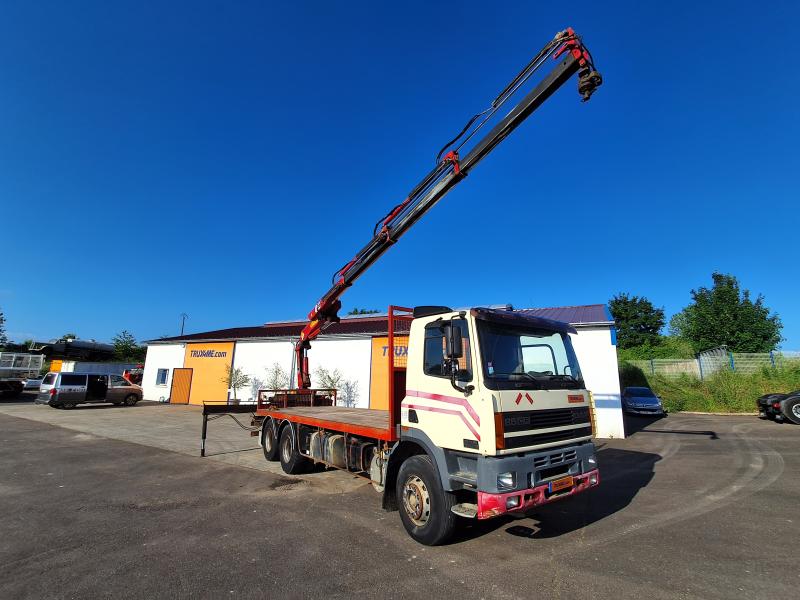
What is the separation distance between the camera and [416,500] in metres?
5.03

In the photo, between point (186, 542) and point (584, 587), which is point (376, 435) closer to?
point (186, 542)

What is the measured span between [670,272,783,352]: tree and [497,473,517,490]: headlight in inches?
1546

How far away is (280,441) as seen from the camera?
9.56 m

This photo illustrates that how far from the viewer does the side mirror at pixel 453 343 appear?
4.56 meters

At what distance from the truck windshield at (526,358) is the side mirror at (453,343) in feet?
1.08

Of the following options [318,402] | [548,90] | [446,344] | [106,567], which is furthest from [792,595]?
[318,402]

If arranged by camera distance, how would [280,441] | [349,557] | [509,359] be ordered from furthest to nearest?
[280,441]
[509,359]
[349,557]

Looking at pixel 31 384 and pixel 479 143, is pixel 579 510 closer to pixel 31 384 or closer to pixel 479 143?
pixel 479 143

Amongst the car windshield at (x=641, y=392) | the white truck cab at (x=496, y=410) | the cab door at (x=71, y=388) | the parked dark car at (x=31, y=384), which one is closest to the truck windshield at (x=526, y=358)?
the white truck cab at (x=496, y=410)

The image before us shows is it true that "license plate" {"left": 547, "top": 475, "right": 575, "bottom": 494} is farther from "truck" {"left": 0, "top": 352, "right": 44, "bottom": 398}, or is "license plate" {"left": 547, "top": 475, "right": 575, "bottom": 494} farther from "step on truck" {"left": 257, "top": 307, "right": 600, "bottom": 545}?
"truck" {"left": 0, "top": 352, "right": 44, "bottom": 398}

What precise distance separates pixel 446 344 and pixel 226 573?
342cm

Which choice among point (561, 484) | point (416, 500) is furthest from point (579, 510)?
point (416, 500)

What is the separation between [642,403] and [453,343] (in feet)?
64.2

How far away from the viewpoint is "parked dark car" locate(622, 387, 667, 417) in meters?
19.5
